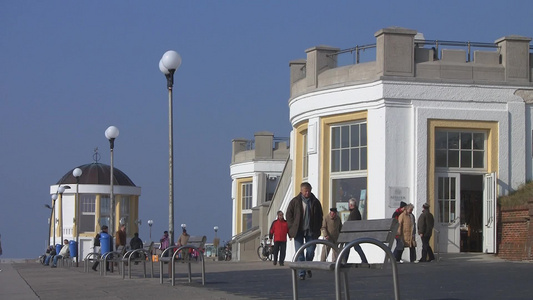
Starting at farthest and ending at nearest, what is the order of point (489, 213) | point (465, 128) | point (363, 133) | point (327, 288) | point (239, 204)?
point (239, 204)
point (363, 133)
point (465, 128)
point (489, 213)
point (327, 288)

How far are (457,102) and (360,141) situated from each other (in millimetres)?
3114

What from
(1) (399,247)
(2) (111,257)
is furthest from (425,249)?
(2) (111,257)

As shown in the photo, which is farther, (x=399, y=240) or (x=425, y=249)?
(x=425, y=249)

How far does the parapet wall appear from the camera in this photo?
27375mm

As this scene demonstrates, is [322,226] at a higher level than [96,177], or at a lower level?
lower

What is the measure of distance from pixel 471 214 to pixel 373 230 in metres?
18.3

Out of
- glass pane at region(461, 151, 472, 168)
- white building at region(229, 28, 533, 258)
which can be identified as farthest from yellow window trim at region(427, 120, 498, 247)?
glass pane at region(461, 151, 472, 168)

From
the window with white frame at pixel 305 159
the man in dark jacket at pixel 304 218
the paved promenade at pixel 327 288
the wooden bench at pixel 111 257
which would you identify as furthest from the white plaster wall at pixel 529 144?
the wooden bench at pixel 111 257

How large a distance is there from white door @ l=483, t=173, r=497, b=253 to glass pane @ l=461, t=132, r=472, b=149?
1.03 m

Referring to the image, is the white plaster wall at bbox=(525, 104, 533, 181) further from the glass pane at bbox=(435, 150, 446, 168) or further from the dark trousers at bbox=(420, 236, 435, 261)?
the dark trousers at bbox=(420, 236, 435, 261)

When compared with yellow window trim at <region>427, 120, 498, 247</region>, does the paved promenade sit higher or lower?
lower

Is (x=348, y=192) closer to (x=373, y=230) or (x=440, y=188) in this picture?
(x=440, y=188)

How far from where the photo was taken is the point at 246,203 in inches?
2047

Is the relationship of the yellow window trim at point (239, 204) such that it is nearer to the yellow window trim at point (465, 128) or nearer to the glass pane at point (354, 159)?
the glass pane at point (354, 159)
